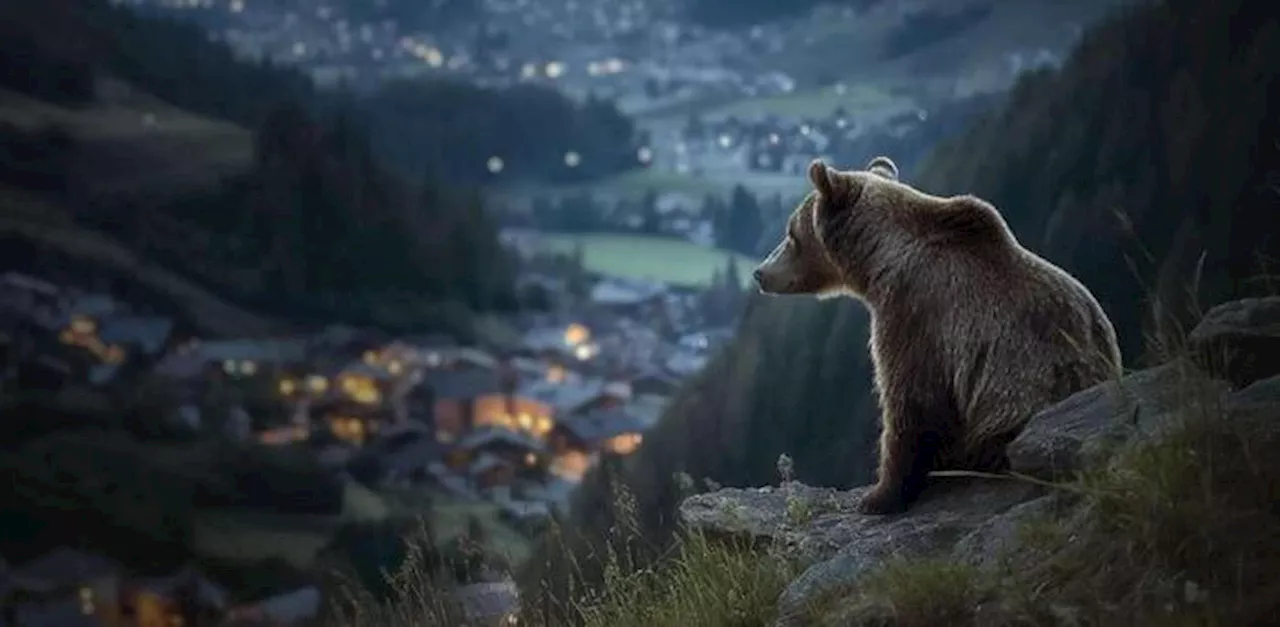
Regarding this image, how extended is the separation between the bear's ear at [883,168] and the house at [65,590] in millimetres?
20389

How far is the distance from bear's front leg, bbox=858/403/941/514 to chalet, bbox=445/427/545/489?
90.5 feet

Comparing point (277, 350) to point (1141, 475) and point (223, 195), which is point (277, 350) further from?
point (1141, 475)

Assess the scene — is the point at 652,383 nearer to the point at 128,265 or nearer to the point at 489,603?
the point at 128,265

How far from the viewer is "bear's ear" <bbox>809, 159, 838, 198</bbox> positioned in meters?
5.49

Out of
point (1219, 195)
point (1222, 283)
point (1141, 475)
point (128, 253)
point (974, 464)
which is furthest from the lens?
point (128, 253)

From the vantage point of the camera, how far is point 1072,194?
64.6ft

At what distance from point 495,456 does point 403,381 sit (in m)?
8.04

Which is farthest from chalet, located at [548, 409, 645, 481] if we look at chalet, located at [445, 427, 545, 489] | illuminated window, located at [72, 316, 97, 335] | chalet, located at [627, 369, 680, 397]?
illuminated window, located at [72, 316, 97, 335]

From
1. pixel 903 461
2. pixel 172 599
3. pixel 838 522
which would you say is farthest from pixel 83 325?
pixel 903 461

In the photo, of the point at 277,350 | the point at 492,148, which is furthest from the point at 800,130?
the point at 492,148

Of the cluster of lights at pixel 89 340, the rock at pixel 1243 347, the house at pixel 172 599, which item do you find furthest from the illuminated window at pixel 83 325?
the rock at pixel 1243 347

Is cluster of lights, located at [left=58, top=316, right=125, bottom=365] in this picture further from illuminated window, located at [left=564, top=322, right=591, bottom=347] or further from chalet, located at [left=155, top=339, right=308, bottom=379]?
illuminated window, located at [left=564, top=322, right=591, bottom=347]

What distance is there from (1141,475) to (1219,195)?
14.0 m

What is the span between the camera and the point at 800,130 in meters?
34.4
